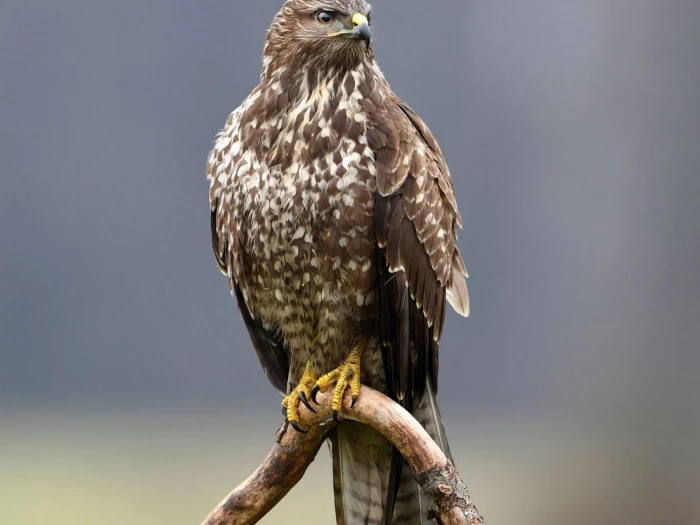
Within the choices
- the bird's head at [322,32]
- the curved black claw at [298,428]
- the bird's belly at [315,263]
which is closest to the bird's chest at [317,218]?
the bird's belly at [315,263]

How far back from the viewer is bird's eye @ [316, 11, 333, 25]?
9.86ft

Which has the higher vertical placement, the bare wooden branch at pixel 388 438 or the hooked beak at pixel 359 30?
the hooked beak at pixel 359 30

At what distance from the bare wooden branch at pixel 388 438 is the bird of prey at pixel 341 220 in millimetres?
57

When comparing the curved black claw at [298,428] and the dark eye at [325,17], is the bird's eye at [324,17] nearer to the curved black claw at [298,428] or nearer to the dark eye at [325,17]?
the dark eye at [325,17]

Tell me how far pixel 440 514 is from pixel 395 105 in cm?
124

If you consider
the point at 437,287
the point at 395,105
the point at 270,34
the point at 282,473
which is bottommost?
the point at 282,473

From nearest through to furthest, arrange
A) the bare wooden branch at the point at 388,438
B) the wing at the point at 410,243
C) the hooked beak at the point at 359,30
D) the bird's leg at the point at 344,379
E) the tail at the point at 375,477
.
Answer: the bare wooden branch at the point at 388,438 < the hooked beak at the point at 359,30 < the wing at the point at 410,243 < the bird's leg at the point at 344,379 < the tail at the point at 375,477

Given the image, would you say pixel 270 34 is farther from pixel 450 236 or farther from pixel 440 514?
pixel 440 514

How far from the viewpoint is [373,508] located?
3344 mm

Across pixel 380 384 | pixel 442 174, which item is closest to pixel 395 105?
pixel 442 174

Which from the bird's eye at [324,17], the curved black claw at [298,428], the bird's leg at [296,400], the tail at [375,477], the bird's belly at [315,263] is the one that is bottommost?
the tail at [375,477]

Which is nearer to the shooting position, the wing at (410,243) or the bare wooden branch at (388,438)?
the bare wooden branch at (388,438)

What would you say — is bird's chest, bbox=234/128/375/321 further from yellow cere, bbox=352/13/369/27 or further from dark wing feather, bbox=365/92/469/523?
yellow cere, bbox=352/13/369/27

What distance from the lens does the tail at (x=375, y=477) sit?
328 cm
